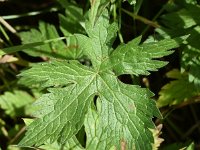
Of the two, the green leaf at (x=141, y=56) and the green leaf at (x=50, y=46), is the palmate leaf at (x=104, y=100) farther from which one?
the green leaf at (x=50, y=46)

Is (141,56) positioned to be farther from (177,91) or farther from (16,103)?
(16,103)

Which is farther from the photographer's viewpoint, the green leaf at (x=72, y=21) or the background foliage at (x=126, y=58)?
the green leaf at (x=72, y=21)

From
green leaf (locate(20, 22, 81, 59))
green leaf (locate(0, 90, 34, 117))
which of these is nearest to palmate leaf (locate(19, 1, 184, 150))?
green leaf (locate(20, 22, 81, 59))

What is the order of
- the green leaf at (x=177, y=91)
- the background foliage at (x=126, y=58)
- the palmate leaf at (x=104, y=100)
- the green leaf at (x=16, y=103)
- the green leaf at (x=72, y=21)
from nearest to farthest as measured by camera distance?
the palmate leaf at (x=104, y=100) < the background foliage at (x=126, y=58) < the green leaf at (x=177, y=91) < the green leaf at (x=72, y=21) < the green leaf at (x=16, y=103)

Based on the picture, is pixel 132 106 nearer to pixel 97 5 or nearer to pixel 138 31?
pixel 97 5

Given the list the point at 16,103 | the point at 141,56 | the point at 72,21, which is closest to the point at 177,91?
the point at 141,56

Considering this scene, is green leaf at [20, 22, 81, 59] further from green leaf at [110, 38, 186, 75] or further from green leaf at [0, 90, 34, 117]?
green leaf at [110, 38, 186, 75]

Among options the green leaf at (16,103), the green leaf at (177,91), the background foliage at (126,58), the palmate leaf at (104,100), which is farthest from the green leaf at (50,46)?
the green leaf at (177,91)
